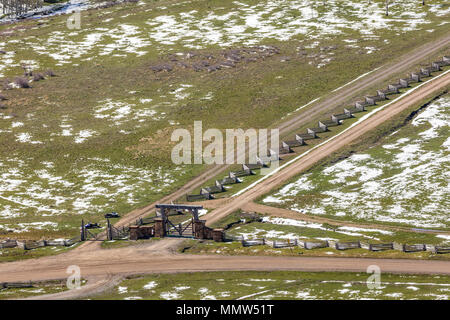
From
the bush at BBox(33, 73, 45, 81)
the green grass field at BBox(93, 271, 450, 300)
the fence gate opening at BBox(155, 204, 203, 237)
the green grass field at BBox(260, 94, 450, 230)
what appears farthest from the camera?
the bush at BBox(33, 73, 45, 81)

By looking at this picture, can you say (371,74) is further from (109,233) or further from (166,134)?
(109,233)

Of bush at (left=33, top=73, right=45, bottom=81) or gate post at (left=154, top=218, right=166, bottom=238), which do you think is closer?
gate post at (left=154, top=218, right=166, bottom=238)

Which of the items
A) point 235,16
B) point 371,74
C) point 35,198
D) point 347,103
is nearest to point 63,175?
point 35,198

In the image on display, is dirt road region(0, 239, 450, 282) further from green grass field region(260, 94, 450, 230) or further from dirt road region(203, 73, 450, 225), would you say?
green grass field region(260, 94, 450, 230)

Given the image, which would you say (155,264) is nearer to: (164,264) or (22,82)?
(164,264)

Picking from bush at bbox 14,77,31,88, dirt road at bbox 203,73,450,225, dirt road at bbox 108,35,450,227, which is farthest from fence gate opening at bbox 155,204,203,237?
bush at bbox 14,77,31,88

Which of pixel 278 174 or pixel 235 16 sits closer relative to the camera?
pixel 278 174

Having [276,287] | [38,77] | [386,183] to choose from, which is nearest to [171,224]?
[276,287]

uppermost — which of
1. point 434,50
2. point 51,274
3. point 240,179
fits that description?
point 434,50
